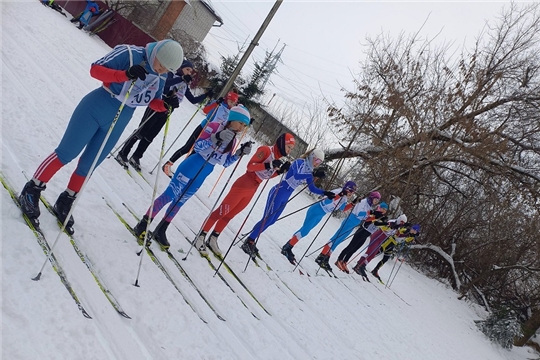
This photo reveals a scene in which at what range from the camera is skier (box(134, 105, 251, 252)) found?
159 inches

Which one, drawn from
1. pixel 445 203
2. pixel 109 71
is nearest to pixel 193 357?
pixel 109 71

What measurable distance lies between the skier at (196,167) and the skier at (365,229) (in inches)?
194

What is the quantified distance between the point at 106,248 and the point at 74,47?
11.1 m

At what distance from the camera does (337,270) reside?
8234 millimetres

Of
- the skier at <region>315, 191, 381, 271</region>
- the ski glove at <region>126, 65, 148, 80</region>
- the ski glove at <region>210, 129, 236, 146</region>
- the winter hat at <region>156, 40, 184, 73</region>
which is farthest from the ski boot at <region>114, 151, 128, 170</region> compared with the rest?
the skier at <region>315, 191, 381, 271</region>

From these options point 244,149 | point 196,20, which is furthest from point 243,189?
point 196,20

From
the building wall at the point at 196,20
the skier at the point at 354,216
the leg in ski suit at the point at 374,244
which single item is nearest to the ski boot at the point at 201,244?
the skier at the point at 354,216

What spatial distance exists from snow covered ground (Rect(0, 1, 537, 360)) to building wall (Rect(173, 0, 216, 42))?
20.3 metres

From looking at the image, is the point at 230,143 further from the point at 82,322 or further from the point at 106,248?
the point at 82,322

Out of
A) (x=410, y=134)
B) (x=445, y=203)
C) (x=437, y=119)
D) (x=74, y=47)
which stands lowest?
(x=74, y=47)

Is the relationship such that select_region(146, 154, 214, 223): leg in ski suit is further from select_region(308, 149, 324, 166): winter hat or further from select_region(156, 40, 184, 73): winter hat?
select_region(308, 149, 324, 166): winter hat

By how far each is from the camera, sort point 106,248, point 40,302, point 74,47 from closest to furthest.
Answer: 1. point 40,302
2. point 106,248
3. point 74,47

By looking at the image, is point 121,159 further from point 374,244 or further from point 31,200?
point 374,244

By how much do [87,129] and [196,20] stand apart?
2902 cm
